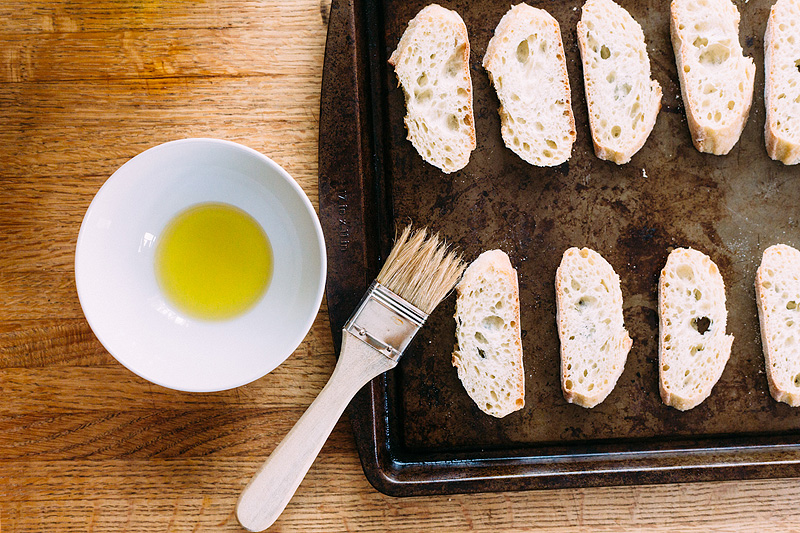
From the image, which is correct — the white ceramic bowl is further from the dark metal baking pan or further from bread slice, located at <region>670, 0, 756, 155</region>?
bread slice, located at <region>670, 0, 756, 155</region>

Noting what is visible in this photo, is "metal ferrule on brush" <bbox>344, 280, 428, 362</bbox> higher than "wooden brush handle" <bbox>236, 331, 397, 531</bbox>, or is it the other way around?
"metal ferrule on brush" <bbox>344, 280, 428, 362</bbox>

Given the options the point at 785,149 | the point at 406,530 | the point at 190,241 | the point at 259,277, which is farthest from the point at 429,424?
the point at 785,149

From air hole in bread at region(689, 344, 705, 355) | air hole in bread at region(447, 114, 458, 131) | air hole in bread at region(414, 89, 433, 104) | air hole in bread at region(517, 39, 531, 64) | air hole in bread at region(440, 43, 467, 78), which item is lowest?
air hole in bread at region(689, 344, 705, 355)

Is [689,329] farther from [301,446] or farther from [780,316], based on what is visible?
[301,446]

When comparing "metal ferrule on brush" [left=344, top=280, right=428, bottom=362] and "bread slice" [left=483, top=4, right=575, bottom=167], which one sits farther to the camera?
"bread slice" [left=483, top=4, right=575, bottom=167]

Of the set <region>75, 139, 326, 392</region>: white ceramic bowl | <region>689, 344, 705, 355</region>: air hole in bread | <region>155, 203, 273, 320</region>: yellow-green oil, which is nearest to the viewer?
<region>75, 139, 326, 392</region>: white ceramic bowl

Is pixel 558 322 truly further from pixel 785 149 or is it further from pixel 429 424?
pixel 785 149

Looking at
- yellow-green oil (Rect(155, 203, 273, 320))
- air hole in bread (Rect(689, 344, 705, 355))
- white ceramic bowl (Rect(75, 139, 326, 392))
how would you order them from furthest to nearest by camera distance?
air hole in bread (Rect(689, 344, 705, 355)), yellow-green oil (Rect(155, 203, 273, 320)), white ceramic bowl (Rect(75, 139, 326, 392))

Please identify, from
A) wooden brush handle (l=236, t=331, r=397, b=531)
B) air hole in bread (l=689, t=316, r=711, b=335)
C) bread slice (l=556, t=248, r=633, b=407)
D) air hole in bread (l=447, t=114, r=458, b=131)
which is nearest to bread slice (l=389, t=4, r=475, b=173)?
air hole in bread (l=447, t=114, r=458, b=131)
